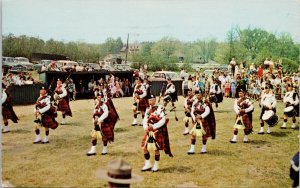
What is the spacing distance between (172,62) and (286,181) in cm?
1193

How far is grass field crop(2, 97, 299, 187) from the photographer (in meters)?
7.28

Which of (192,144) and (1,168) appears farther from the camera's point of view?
(192,144)

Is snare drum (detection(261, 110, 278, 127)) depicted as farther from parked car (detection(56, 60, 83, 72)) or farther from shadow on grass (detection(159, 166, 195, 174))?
parked car (detection(56, 60, 83, 72))

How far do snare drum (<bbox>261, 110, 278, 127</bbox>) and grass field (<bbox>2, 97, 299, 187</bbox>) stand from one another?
395mm

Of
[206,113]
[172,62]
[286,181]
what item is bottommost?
[286,181]

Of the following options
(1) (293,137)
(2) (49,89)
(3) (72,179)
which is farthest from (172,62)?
(3) (72,179)

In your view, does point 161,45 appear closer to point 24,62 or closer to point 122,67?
point 122,67

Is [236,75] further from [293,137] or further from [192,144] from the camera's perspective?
[192,144]

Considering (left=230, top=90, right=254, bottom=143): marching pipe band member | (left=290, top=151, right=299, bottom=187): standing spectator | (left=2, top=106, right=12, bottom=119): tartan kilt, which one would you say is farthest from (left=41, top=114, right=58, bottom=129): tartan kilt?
(left=290, top=151, right=299, bottom=187): standing spectator

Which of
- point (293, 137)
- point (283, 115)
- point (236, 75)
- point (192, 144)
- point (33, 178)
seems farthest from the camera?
point (236, 75)

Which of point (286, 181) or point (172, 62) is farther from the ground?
point (172, 62)

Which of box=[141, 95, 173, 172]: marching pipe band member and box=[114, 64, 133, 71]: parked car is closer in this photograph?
box=[141, 95, 173, 172]: marching pipe band member

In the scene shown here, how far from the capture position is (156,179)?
746 cm

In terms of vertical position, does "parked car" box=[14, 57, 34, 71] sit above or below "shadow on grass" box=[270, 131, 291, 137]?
above
